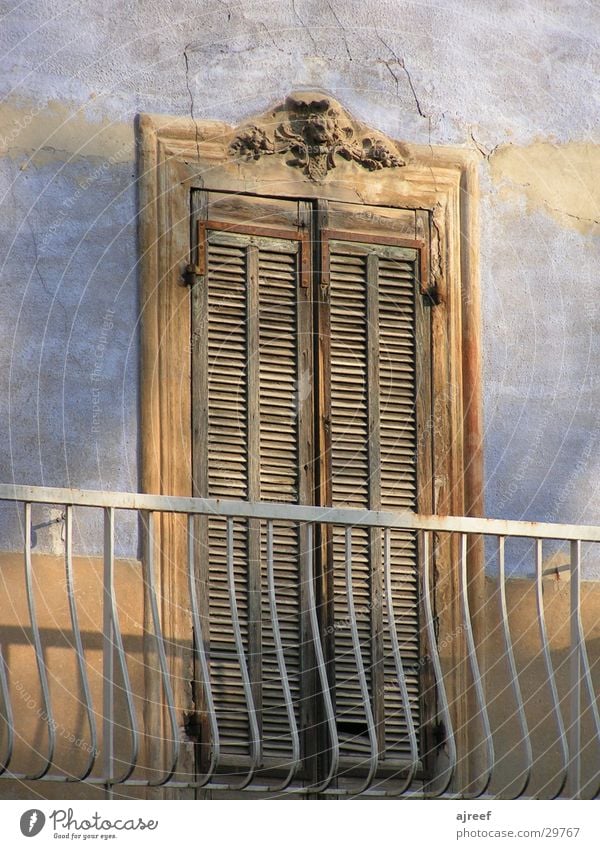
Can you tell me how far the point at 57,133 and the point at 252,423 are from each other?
1.19m

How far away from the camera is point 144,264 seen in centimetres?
798

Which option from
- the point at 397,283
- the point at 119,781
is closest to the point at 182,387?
the point at 397,283

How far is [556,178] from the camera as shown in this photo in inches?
342

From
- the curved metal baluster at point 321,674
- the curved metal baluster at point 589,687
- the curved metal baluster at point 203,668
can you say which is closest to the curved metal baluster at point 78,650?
the curved metal baluster at point 203,668

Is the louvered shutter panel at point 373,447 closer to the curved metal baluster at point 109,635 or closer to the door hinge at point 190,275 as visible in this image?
the door hinge at point 190,275

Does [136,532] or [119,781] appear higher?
[136,532]

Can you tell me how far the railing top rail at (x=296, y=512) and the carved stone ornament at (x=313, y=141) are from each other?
127 cm

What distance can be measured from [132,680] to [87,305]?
4.19 feet

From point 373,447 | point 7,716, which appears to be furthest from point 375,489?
point 7,716

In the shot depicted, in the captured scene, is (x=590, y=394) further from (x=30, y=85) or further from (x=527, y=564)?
(x=30, y=85)

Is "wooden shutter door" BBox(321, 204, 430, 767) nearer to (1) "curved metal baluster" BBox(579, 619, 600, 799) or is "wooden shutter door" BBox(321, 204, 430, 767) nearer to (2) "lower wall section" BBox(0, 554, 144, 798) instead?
(1) "curved metal baluster" BBox(579, 619, 600, 799)
